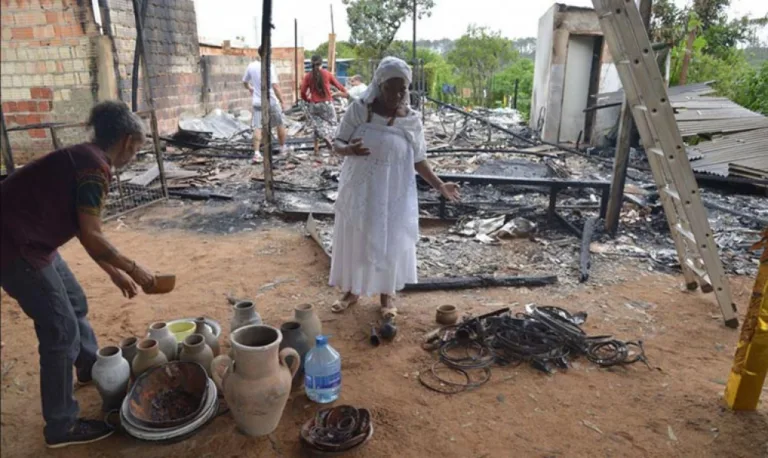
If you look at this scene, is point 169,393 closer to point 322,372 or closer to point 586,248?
point 322,372

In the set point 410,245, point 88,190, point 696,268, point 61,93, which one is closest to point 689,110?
point 696,268

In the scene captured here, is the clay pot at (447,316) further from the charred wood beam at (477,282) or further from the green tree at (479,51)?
the green tree at (479,51)

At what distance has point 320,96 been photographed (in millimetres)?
9195

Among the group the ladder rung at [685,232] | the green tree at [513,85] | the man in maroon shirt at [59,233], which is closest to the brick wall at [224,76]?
the green tree at [513,85]

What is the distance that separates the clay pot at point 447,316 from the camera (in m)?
3.67

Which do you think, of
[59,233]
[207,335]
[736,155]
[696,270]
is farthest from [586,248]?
[736,155]

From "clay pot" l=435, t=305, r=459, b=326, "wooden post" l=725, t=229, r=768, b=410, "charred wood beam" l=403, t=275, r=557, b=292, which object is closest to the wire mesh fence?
"charred wood beam" l=403, t=275, r=557, b=292

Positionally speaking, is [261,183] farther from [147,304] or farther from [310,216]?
[147,304]

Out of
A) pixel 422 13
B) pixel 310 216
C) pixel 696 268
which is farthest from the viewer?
pixel 422 13

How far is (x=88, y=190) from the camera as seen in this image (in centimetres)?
204

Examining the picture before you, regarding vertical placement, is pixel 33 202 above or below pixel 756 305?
above

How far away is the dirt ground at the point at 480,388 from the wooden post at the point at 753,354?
111 mm

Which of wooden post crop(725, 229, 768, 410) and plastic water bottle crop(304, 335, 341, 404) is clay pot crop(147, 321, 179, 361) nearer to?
plastic water bottle crop(304, 335, 341, 404)

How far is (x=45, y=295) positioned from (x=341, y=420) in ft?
4.86
